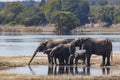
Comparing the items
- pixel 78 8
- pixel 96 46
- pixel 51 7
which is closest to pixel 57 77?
pixel 96 46

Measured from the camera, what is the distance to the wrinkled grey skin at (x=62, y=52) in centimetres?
3656

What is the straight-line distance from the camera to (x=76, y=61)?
3656cm

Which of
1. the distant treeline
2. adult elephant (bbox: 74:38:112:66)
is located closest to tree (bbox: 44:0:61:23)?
the distant treeline

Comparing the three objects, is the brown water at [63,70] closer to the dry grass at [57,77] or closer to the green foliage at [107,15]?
the dry grass at [57,77]

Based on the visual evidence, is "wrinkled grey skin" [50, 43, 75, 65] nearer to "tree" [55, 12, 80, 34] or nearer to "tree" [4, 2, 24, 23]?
"tree" [55, 12, 80, 34]

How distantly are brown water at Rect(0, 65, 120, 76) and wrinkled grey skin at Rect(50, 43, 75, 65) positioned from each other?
40.9 inches

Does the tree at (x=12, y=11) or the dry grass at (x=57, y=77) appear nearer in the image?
the dry grass at (x=57, y=77)

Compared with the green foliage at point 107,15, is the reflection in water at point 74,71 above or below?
above

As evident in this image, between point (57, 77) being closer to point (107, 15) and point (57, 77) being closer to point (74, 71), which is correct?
point (74, 71)

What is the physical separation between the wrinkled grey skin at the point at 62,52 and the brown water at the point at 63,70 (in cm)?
104

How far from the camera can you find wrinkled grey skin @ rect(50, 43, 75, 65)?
36.6 metres

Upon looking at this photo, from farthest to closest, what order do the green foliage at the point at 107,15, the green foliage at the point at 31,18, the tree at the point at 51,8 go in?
the tree at the point at 51,8 → the green foliage at the point at 107,15 → the green foliage at the point at 31,18

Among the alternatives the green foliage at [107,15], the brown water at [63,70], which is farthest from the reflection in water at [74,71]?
the green foliage at [107,15]

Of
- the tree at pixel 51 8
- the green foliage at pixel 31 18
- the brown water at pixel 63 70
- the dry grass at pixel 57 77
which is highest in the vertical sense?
the dry grass at pixel 57 77
